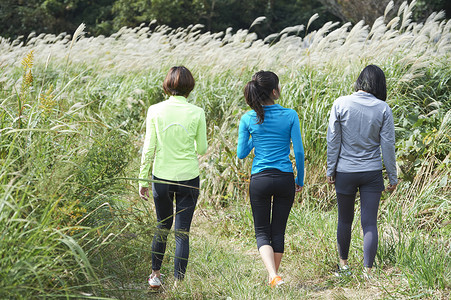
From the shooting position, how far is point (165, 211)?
4109 mm

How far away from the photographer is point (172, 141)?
402 centimetres

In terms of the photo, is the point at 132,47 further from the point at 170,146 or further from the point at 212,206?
the point at 170,146

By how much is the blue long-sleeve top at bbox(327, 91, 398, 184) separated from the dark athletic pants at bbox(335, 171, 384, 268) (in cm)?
7

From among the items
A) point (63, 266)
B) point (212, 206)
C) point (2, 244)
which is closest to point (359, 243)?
point (212, 206)

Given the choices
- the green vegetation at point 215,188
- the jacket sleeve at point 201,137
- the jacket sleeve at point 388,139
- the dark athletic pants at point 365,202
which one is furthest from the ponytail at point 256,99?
the green vegetation at point 215,188

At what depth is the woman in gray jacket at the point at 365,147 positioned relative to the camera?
4043mm

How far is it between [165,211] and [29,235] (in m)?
1.44

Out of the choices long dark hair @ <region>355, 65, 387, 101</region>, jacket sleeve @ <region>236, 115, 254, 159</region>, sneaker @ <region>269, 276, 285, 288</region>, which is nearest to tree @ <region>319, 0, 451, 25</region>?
long dark hair @ <region>355, 65, 387, 101</region>

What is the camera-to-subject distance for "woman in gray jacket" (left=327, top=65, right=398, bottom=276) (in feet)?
13.3

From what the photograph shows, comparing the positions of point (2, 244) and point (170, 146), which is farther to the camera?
point (170, 146)

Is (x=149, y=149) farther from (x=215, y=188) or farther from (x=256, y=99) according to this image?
(x=215, y=188)

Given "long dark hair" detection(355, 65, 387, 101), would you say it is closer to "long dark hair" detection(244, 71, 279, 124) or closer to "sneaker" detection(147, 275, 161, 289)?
"long dark hair" detection(244, 71, 279, 124)

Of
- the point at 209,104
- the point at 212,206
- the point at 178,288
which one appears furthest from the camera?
the point at 209,104

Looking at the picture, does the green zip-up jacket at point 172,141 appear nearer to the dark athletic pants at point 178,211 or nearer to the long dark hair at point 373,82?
the dark athletic pants at point 178,211
